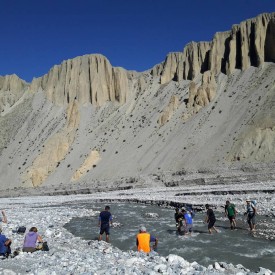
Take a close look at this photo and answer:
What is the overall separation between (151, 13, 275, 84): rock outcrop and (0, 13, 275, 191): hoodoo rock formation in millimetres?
214

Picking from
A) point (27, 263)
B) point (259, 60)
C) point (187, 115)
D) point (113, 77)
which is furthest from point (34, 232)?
point (113, 77)

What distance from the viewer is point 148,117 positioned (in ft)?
270

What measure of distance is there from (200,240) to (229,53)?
6940 cm

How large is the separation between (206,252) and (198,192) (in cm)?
2517

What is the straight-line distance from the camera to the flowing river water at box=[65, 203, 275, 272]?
14.8 metres

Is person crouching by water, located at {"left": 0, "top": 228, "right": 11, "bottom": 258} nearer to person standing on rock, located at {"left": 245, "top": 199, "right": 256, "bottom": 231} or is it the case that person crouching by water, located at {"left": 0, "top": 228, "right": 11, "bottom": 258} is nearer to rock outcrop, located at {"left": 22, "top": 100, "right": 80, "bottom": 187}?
person standing on rock, located at {"left": 245, "top": 199, "right": 256, "bottom": 231}

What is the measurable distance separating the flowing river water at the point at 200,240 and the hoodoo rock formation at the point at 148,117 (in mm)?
29193

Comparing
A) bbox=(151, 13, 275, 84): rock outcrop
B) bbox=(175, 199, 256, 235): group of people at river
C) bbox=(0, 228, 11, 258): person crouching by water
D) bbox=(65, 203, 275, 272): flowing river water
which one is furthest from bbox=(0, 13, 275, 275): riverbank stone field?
bbox=(0, 228, 11, 258): person crouching by water

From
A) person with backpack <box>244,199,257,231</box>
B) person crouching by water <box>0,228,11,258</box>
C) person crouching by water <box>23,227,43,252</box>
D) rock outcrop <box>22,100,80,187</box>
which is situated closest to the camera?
person crouching by water <box>0,228,11,258</box>

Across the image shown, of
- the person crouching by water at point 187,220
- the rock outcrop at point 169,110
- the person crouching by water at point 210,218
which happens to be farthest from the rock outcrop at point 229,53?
the person crouching by water at point 187,220

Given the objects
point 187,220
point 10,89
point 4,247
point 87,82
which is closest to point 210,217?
point 187,220

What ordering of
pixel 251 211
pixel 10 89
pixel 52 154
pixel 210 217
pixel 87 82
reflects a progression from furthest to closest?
1. pixel 10 89
2. pixel 87 82
3. pixel 52 154
4. pixel 210 217
5. pixel 251 211

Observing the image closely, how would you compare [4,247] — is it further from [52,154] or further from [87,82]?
[87,82]

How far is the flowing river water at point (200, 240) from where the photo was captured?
584 inches
